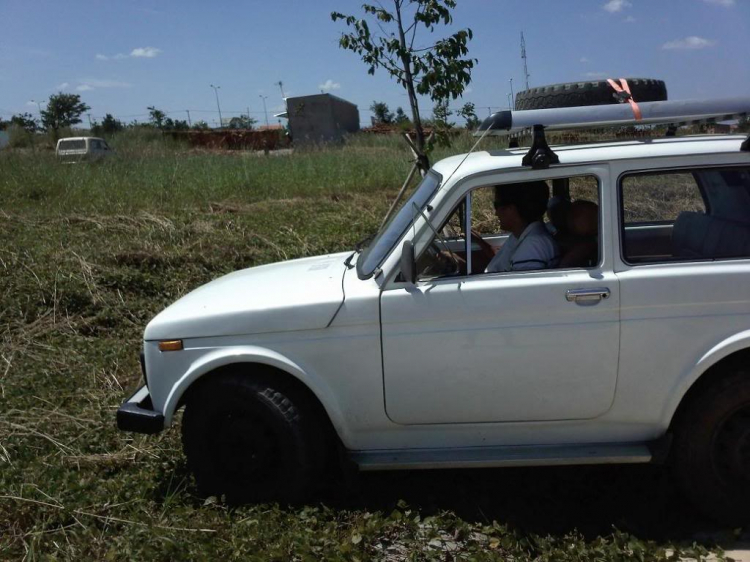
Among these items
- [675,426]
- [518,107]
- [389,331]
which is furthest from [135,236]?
[675,426]

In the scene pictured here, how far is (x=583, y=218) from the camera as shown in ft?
11.6

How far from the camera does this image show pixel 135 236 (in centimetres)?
865

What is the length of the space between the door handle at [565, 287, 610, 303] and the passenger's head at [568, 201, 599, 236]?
32cm

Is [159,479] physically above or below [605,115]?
below

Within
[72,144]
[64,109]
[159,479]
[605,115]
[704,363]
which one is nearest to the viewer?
[704,363]

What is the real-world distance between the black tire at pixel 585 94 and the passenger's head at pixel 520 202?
982 mm

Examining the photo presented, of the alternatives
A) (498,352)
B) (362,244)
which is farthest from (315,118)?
(498,352)

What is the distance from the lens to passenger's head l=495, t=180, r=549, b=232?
3617mm

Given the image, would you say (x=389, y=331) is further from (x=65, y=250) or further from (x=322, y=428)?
(x=65, y=250)

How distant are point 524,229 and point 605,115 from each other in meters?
0.69

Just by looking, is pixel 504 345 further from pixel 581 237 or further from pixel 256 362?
pixel 256 362

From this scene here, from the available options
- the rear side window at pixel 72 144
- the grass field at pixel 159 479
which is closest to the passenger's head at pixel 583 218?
the grass field at pixel 159 479

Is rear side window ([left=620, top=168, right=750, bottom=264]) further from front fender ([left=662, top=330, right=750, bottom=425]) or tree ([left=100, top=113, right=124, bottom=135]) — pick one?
tree ([left=100, top=113, right=124, bottom=135])

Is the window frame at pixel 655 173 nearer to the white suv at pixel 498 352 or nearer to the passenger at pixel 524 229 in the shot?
the white suv at pixel 498 352
